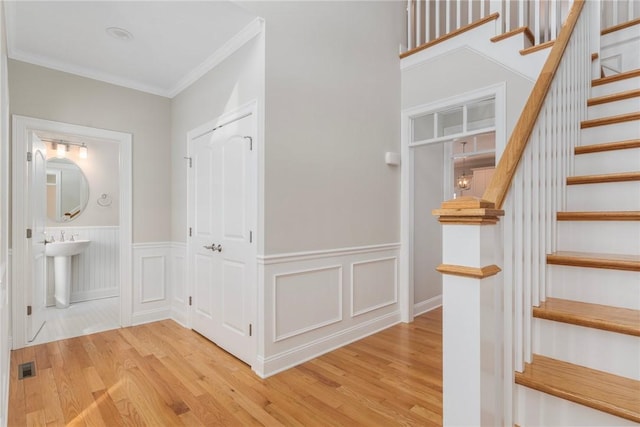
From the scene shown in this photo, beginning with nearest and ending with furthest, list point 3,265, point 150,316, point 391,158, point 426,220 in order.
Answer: point 3,265, point 391,158, point 150,316, point 426,220

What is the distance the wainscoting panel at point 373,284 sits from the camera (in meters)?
3.12

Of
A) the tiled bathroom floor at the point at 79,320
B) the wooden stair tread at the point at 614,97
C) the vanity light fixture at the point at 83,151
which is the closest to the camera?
the wooden stair tread at the point at 614,97

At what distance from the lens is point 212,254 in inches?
121

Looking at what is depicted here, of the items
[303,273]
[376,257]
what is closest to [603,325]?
[303,273]

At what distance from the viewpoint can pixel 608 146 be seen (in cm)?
176

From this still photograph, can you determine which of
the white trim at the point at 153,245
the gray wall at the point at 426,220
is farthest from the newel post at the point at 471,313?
the white trim at the point at 153,245

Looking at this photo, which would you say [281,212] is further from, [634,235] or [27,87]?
[27,87]

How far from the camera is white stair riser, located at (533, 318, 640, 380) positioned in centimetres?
115

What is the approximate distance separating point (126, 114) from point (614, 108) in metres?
4.20

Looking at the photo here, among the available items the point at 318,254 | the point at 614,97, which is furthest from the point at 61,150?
the point at 614,97

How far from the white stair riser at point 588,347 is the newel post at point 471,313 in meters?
0.41

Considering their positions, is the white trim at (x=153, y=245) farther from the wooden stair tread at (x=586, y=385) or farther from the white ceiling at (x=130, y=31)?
the wooden stair tread at (x=586, y=385)

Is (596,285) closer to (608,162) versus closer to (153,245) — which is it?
(608,162)

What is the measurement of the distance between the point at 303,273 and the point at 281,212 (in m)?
0.54
